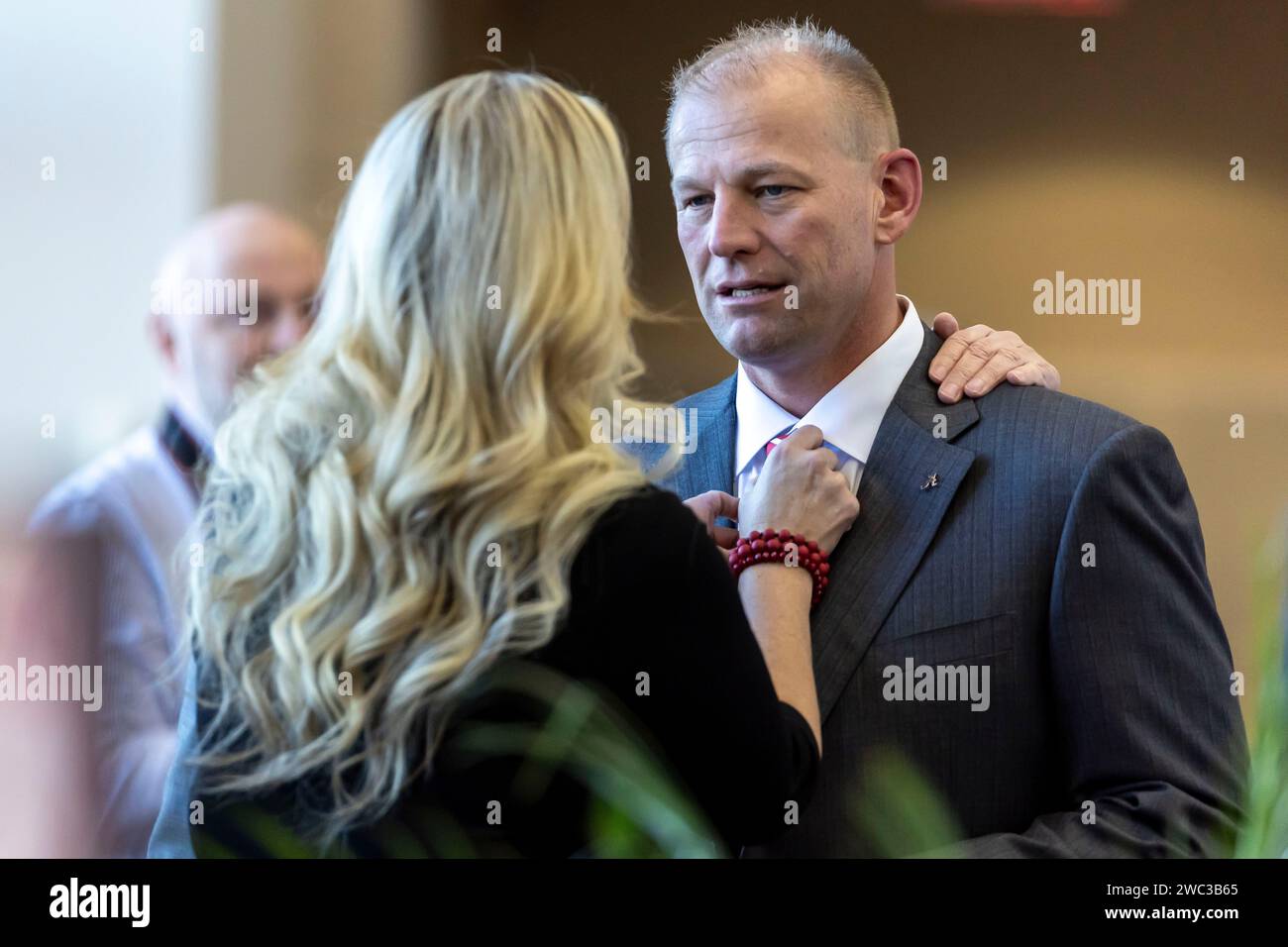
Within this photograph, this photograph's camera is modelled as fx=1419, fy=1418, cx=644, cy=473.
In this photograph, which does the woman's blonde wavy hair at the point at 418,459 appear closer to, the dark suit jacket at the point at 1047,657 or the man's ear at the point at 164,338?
the dark suit jacket at the point at 1047,657

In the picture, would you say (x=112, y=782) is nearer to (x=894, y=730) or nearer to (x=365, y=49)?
(x=894, y=730)

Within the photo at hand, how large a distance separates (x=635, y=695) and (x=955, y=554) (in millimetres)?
616

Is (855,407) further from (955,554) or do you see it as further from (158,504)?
(158,504)

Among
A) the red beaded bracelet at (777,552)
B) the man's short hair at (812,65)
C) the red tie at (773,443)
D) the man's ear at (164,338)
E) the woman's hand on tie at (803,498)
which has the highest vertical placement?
the man's short hair at (812,65)

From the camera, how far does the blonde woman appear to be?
1.41 meters

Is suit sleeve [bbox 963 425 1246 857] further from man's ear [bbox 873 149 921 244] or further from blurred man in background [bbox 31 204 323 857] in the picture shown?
blurred man in background [bbox 31 204 323 857]

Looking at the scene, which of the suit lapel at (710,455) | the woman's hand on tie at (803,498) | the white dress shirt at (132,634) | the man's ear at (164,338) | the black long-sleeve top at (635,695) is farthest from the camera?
the man's ear at (164,338)

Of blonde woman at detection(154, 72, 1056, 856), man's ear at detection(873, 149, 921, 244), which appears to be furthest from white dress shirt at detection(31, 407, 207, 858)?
man's ear at detection(873, 149, 921, 244)

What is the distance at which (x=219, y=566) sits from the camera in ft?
4.92

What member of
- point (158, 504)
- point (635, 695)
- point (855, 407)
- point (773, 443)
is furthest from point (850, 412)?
point (158, 504)

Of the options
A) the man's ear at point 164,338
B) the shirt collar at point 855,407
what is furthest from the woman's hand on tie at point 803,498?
the man's ear at point 164,338

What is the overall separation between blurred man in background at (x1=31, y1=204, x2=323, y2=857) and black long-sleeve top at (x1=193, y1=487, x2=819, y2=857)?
0.61 meters

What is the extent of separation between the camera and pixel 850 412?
2.04m

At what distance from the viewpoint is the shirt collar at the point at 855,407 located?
2021mm
